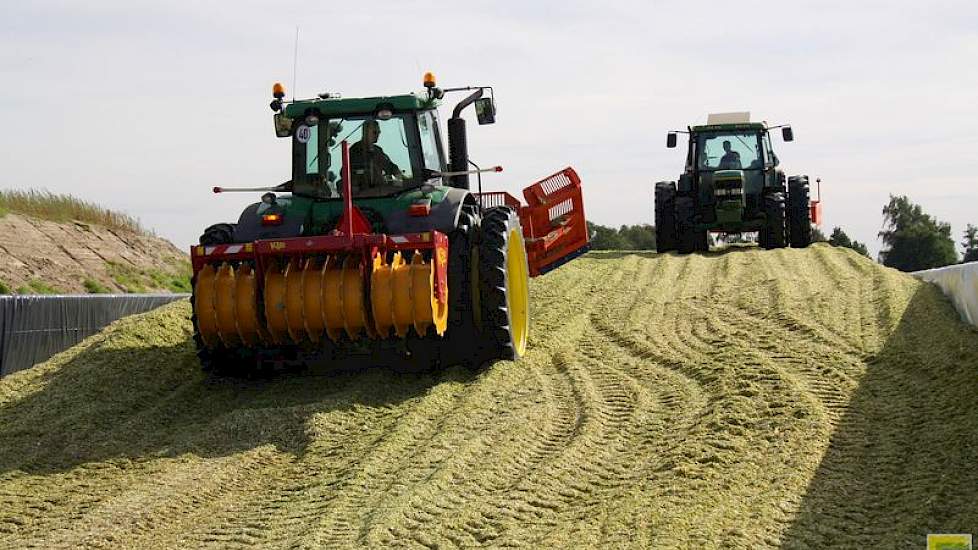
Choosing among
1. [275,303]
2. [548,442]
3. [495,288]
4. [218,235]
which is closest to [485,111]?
[495,288]

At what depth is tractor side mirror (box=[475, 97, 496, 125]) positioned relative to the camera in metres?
10.0

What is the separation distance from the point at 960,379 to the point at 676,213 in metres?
12.0

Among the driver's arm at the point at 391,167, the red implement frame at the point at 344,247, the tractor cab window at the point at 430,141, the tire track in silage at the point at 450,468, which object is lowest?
the tire track in silage at the point at 450,468

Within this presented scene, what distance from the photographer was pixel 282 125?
1007 centimetres

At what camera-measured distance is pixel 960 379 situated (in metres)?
7.75

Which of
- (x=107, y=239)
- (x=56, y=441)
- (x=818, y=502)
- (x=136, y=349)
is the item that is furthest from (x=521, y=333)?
(x=107, y=239)

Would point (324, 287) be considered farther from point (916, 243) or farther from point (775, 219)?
point (916, 243)

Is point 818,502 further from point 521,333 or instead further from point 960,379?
point 521,333

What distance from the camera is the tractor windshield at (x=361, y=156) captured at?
9.68m

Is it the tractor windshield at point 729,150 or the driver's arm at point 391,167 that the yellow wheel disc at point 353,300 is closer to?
the driver's arm at point 391,167

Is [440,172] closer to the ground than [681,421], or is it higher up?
higher up

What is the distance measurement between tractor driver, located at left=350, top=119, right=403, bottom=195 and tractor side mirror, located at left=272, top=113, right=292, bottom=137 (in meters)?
0.63

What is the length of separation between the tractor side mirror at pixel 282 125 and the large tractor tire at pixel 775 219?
10786 millimetres

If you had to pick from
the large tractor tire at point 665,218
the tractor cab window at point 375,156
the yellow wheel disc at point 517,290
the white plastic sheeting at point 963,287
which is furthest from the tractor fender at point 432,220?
the large tractor tire at point 665,218
